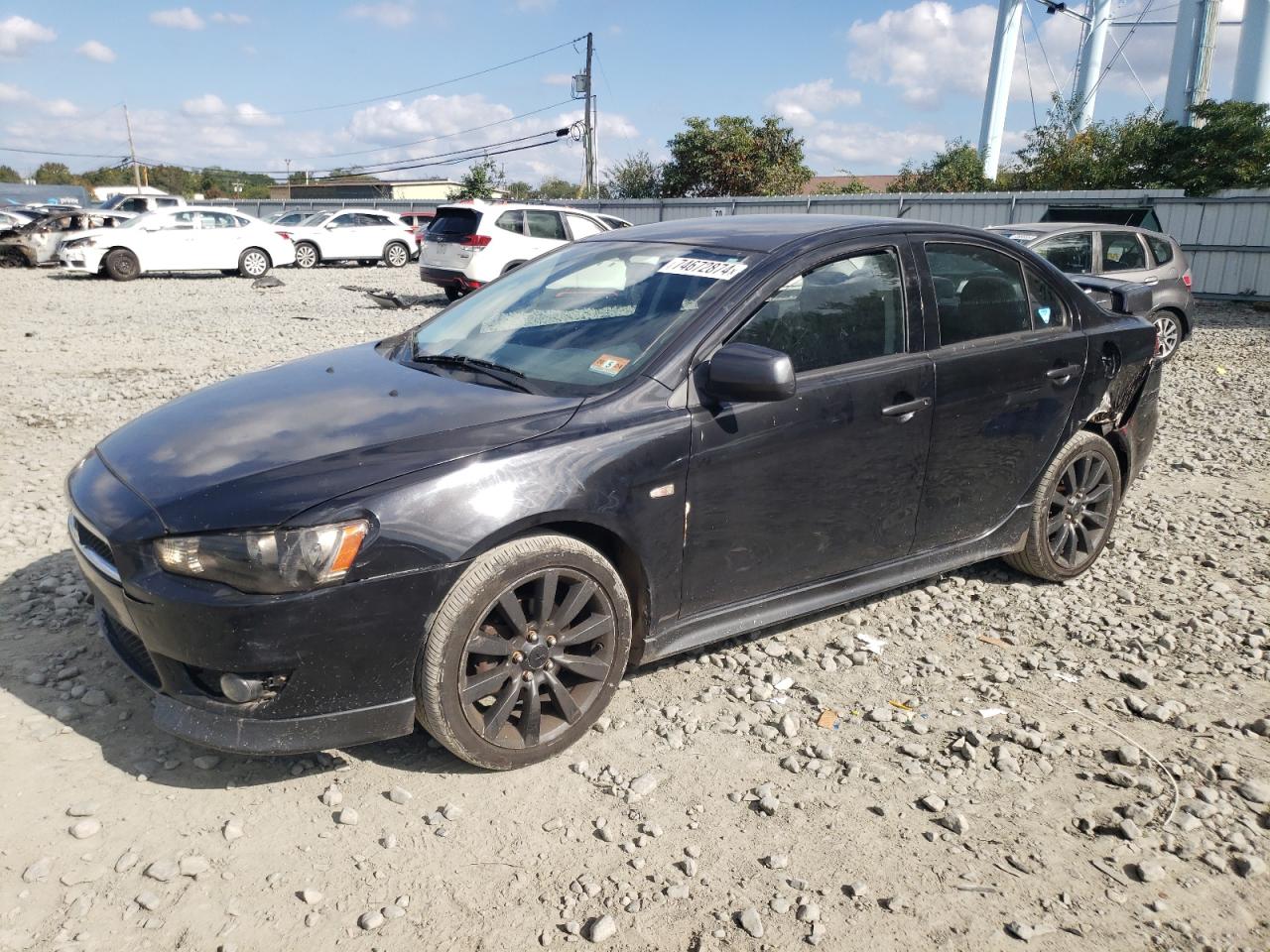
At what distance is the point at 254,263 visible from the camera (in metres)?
21.4

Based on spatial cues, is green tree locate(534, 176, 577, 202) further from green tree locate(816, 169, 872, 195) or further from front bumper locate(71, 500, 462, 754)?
front bumper locate(71, 500, 462, 754)

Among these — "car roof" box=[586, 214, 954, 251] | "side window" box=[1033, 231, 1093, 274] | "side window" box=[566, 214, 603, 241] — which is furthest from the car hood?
"side window" box=[566, 214, 603, 241]

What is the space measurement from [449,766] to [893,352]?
230 cm

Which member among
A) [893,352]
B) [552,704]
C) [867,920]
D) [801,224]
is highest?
[801,224]

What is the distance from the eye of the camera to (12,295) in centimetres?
1698

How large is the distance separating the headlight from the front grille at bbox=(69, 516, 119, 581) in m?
0.41

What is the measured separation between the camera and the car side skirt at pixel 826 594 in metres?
3.42

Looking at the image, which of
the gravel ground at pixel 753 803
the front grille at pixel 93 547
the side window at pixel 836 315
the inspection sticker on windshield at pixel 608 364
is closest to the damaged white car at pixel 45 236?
the gravel ground at pixel 753 803

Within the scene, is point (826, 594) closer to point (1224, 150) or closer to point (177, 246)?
point (177, 246)

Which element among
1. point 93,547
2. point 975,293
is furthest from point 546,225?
point 93,547

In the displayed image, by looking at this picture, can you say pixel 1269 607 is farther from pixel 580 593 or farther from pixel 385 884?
pixel 385 884

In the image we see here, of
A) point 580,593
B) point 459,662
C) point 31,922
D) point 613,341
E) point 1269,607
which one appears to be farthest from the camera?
point 1269,607

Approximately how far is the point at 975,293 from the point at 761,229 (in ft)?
3.30

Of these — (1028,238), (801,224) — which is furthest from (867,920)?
(1028,238)
